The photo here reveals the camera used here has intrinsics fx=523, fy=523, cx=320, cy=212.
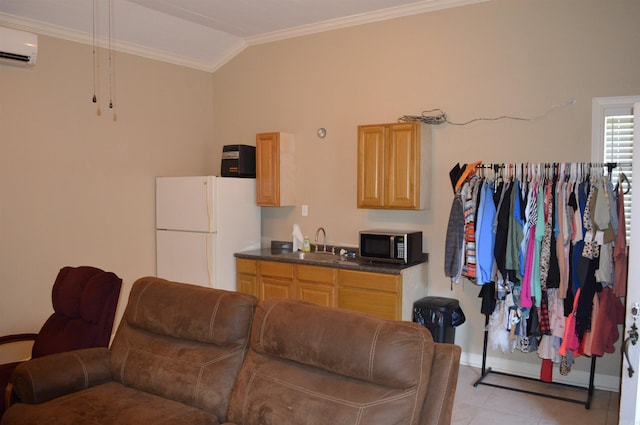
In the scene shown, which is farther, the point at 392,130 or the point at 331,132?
the point at 331,132

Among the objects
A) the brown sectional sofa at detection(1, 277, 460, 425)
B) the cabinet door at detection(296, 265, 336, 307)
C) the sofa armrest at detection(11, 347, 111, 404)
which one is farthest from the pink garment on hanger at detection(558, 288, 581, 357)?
the sofa armrest at detection(11, 347, 111, 404)

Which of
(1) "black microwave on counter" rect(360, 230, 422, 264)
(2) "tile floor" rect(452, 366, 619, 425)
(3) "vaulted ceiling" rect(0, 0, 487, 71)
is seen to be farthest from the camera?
(3) "vaulted ceiling" rect(0, 0, 487, 71)

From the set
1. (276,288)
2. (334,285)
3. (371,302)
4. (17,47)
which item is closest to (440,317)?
(371,302)

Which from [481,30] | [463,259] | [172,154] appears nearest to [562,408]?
[463,259]

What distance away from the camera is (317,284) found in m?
4.86

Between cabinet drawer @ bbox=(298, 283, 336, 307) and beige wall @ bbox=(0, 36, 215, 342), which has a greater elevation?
beige wall @ bbox=(0, 36, 215, 342)

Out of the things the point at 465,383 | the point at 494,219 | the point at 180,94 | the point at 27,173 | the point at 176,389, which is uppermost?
the point at 180,94

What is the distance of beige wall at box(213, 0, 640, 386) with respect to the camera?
13.5 ft

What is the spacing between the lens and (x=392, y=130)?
15.4 ft

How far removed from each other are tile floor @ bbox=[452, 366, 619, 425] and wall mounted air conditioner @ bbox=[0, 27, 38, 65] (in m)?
4.43

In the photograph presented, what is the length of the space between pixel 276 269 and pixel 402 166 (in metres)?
1.58

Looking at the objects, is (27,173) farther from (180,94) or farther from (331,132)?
(331,132)

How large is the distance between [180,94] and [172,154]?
69 cm

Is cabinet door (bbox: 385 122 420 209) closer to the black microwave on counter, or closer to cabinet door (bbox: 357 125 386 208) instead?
cabinet door (bbox: 357 125 386 208)
